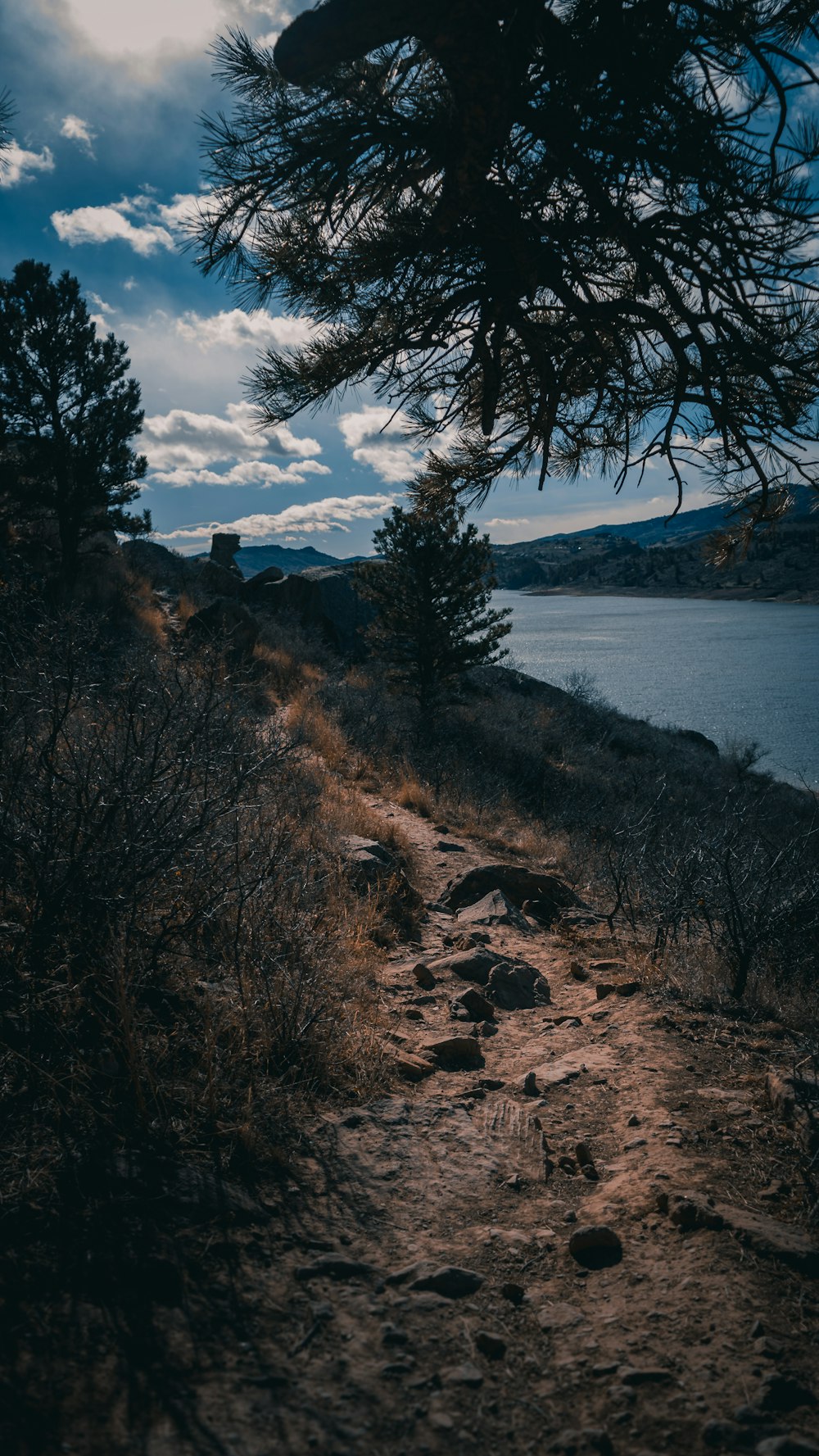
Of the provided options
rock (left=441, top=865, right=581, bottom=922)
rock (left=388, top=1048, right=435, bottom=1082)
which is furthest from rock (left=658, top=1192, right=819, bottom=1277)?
rock (left=441, top=865, right=581, bottom=922)

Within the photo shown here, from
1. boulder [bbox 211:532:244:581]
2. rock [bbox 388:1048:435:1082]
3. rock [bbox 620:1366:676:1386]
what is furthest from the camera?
boulder [bbox 211:532:244:581]

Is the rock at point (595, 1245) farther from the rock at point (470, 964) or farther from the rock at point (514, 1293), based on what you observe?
the rock at point (470, 964)

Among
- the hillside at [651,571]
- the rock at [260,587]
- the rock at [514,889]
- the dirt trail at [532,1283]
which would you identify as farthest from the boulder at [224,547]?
the dirt trail at [532,1283]

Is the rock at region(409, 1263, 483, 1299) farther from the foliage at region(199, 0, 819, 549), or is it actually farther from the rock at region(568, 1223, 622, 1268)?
the foliage at region(199, 0, 819, 549)

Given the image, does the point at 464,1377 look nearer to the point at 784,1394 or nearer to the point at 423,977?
the point at 784,1394

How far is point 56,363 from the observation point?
15.3 metres

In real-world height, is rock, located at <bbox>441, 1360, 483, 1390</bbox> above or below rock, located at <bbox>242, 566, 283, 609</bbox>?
below

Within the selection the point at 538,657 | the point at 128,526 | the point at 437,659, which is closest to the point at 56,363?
the point at 128,526

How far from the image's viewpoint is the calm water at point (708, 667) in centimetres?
2892

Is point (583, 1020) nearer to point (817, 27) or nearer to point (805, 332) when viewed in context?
point (805, 332)

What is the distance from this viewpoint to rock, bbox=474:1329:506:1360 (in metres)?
1.81

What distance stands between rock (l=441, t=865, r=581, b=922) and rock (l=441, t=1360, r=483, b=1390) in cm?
454

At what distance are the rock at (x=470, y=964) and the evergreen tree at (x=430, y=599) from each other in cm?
1017

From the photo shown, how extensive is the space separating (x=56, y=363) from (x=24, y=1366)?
1780 centimetres
